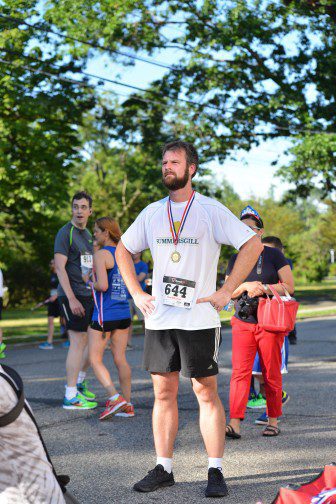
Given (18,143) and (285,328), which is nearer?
(285,328)

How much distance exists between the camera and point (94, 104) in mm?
25484

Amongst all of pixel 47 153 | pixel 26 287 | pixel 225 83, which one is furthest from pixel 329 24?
pixel 26 287

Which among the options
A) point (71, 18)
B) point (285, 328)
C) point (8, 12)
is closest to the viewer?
point (285, 328)

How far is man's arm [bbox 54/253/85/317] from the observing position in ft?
25.5

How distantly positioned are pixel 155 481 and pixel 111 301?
2.81 meters

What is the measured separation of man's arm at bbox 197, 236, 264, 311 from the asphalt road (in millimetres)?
1188

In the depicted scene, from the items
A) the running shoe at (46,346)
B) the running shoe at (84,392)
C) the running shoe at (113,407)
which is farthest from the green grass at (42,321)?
the running shoe at (113,407)

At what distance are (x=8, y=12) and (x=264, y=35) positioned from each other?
30.3 ft

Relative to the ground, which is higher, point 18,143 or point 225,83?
point 225,83

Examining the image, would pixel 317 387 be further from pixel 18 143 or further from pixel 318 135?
pixel 318 135

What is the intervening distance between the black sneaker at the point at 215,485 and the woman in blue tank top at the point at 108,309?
2605 millimetres

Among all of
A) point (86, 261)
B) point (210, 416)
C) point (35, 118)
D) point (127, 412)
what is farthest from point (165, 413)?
point (35, 118)

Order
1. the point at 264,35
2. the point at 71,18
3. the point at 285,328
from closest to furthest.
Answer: the point at 285,328
the point at 71,18
the point at 264,35

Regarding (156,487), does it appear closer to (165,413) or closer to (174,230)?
(165,413)
